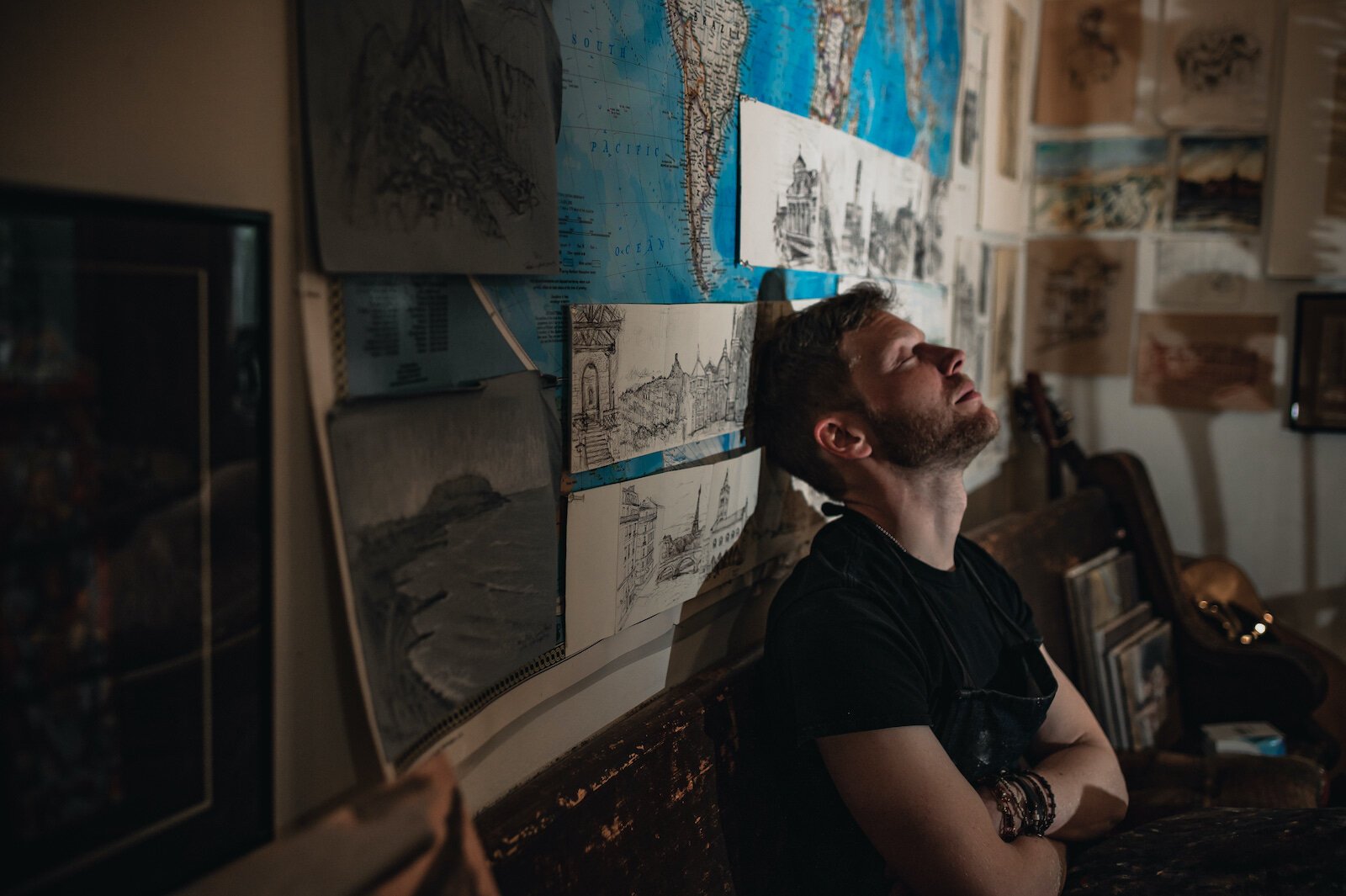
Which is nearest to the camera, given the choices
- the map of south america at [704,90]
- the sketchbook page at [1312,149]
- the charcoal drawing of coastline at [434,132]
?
the charcoal drawing of coastline at [434,132]

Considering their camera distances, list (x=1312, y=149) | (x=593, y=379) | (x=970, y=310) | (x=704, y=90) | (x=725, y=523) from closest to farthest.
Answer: (x=593, y=379)
(x=704, y=90)
(x=725, y=523)
(x=970, y=310)
(x=1312, y=149)

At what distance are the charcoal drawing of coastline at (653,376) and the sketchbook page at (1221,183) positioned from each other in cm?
255

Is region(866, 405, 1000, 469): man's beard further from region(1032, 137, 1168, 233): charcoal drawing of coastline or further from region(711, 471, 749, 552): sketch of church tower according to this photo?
region(1032, 137, 1168, 233): charcoal drawing of coastline

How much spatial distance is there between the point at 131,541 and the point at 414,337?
35 centimetres

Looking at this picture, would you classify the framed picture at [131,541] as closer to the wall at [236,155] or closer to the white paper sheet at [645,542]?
the wall at [236,155]

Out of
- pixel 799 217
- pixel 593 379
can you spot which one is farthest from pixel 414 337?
pixel 799 217

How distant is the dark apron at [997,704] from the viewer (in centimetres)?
151

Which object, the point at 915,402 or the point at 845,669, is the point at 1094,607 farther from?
the point at 845,669

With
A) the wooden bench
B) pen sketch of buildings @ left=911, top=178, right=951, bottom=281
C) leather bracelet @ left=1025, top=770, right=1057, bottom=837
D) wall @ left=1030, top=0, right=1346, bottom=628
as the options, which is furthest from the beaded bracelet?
wall @ left=1030, top=0, right=1346, bottom=628

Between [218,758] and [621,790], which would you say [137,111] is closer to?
[218,758]

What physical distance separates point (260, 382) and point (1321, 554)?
383 centimetres

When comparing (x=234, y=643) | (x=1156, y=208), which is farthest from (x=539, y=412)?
(x=1156, y=208)

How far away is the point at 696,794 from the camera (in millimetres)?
1328

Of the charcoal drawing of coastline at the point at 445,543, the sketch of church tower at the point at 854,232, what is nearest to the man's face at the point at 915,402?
the sketch of church tower at the point at 854,232
